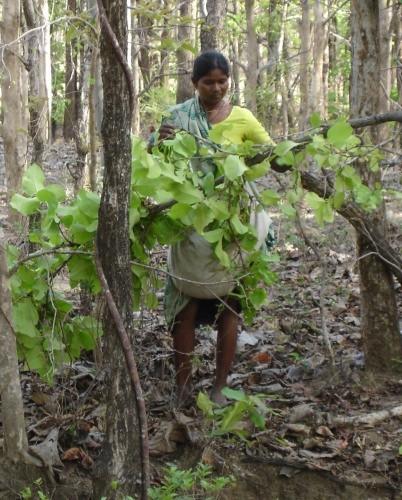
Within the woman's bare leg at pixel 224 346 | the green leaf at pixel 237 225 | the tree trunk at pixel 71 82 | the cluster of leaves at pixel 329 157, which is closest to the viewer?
the cluster of leaves at pixel 329 157

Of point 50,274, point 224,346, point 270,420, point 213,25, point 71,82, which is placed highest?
point 71,82

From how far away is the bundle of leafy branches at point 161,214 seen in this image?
2988mm

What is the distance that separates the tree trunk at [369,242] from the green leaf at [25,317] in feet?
5.93

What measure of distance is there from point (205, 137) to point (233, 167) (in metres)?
0.80

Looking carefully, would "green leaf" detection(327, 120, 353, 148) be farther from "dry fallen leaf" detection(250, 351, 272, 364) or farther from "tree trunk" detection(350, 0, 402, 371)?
"dry fallen leaf" detection(250, 351, 272, 364)

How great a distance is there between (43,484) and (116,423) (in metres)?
0.53

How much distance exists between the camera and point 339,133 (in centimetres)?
283

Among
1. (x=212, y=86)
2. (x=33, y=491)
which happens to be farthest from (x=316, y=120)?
(x=33, y=491)

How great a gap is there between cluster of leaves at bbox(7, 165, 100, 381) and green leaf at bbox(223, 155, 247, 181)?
56cm

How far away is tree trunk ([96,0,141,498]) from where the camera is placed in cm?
272

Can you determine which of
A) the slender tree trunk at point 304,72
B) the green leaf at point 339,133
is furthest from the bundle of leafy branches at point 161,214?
the slender tree trunk at point 304,72

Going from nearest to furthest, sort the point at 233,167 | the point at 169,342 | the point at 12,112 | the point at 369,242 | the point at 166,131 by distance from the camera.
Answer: the point at 233,167 < the point at 166,131 < the point at 369,242 < the point at 169,342 < the point at 12,112

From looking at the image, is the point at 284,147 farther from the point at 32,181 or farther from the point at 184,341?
the point at 184,341

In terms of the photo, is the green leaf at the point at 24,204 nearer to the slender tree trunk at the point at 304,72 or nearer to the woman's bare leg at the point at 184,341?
the woman's bare leg at the point at 184,341
